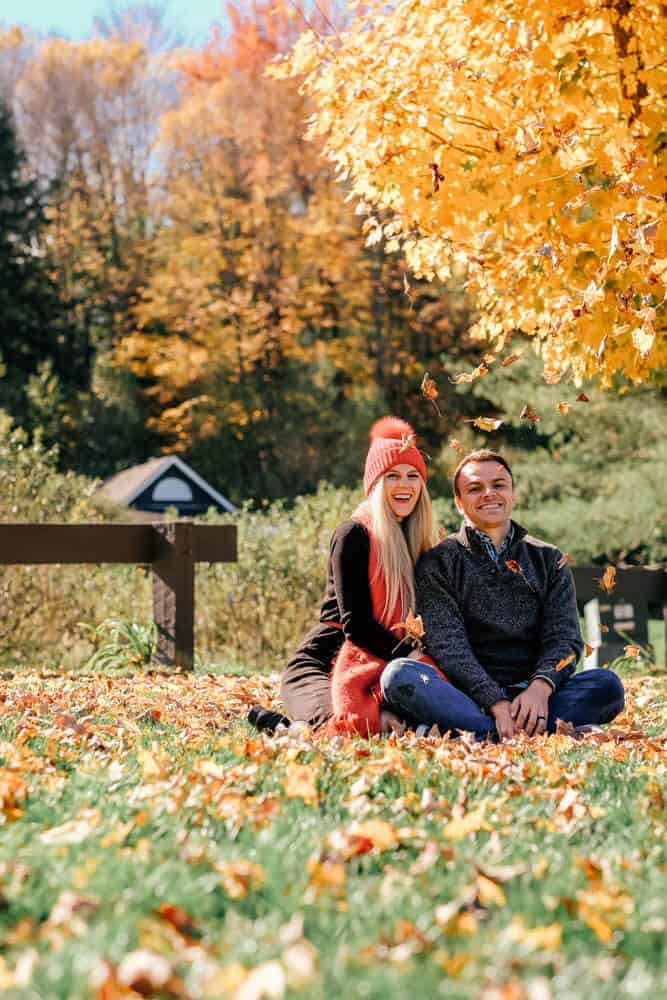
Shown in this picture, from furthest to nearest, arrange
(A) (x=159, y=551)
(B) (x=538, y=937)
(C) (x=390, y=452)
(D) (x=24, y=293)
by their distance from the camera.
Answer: (D) (x=24, y=293)
(A) (x=159, y=551)
(C) (x=390, y=452)
(B) (x=538, y=937)

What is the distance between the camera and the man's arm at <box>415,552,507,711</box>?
454 centimetres

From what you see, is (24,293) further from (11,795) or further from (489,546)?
(11,795)

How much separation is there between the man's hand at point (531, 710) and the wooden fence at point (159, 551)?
3332 mm

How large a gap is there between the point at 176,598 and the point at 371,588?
3.03 meters

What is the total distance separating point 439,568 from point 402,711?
0.59 m

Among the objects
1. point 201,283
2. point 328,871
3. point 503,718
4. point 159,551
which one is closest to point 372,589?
point 503,718

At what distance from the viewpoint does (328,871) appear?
2391 millimetres

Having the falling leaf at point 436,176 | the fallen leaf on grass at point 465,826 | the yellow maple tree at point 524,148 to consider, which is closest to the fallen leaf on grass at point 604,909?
the fallen leaf on grass at point 465,826

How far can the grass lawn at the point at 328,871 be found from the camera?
1.96 meters

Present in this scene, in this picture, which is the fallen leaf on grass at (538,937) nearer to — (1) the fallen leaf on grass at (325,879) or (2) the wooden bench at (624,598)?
(1) the fallen leaf on grass at (325,879)

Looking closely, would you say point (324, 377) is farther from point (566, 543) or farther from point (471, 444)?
point (566, 543)

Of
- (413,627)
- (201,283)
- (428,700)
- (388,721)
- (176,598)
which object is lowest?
(388,721)

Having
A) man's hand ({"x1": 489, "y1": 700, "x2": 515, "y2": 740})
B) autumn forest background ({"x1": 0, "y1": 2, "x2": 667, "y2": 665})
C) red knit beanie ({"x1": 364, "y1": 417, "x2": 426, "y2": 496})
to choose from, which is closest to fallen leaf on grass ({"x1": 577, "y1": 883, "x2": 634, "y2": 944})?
man's hand ({"x1": 489, "y1": 700, "x2": 515, "y2": 740})

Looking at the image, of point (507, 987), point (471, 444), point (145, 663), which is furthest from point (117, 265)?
point (507, 987)
